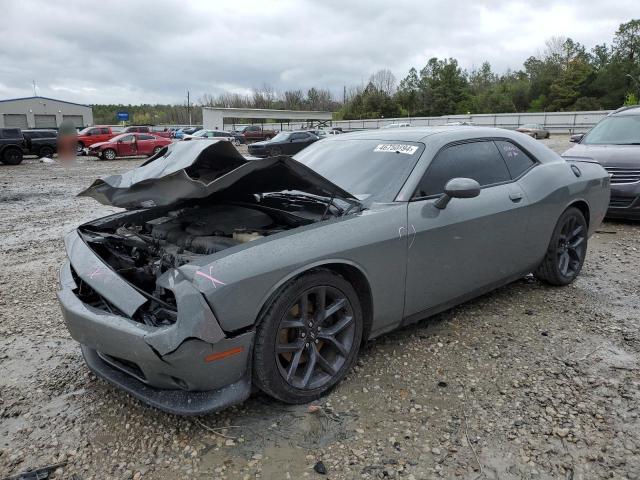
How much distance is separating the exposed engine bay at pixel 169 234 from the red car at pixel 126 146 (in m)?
21.7

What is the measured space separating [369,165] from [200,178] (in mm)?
1260

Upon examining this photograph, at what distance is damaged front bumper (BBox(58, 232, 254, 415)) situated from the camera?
7.30 ft

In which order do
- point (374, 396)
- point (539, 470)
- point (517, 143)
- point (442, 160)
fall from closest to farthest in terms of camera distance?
1. point (539, 470)
2. point (374, 396)
3. point (442, 160)
4. point (517, 143)

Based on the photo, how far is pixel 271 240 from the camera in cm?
259

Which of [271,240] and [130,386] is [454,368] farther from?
[130,386]

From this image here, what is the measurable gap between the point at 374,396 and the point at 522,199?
2072 mm

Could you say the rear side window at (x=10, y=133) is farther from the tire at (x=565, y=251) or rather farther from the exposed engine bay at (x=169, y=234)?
the tire at (x=565, y=251)

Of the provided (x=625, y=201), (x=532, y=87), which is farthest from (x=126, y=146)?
(x=532, y=87)

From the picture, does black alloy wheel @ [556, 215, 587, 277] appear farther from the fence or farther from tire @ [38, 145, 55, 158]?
the fence

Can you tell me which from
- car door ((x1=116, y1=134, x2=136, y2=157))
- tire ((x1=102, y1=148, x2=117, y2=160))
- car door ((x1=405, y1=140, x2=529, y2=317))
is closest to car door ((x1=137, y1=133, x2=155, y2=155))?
car door ((x1=116, y1=134, x2=136, y2=157))

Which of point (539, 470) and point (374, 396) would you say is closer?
point (539, 470)

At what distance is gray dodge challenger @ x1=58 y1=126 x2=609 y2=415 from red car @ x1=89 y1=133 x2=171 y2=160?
21763mm

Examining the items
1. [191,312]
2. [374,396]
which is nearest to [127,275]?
[191,312]

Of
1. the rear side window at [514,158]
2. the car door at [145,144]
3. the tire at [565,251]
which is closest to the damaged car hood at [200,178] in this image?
the rear side window at [514,158]
